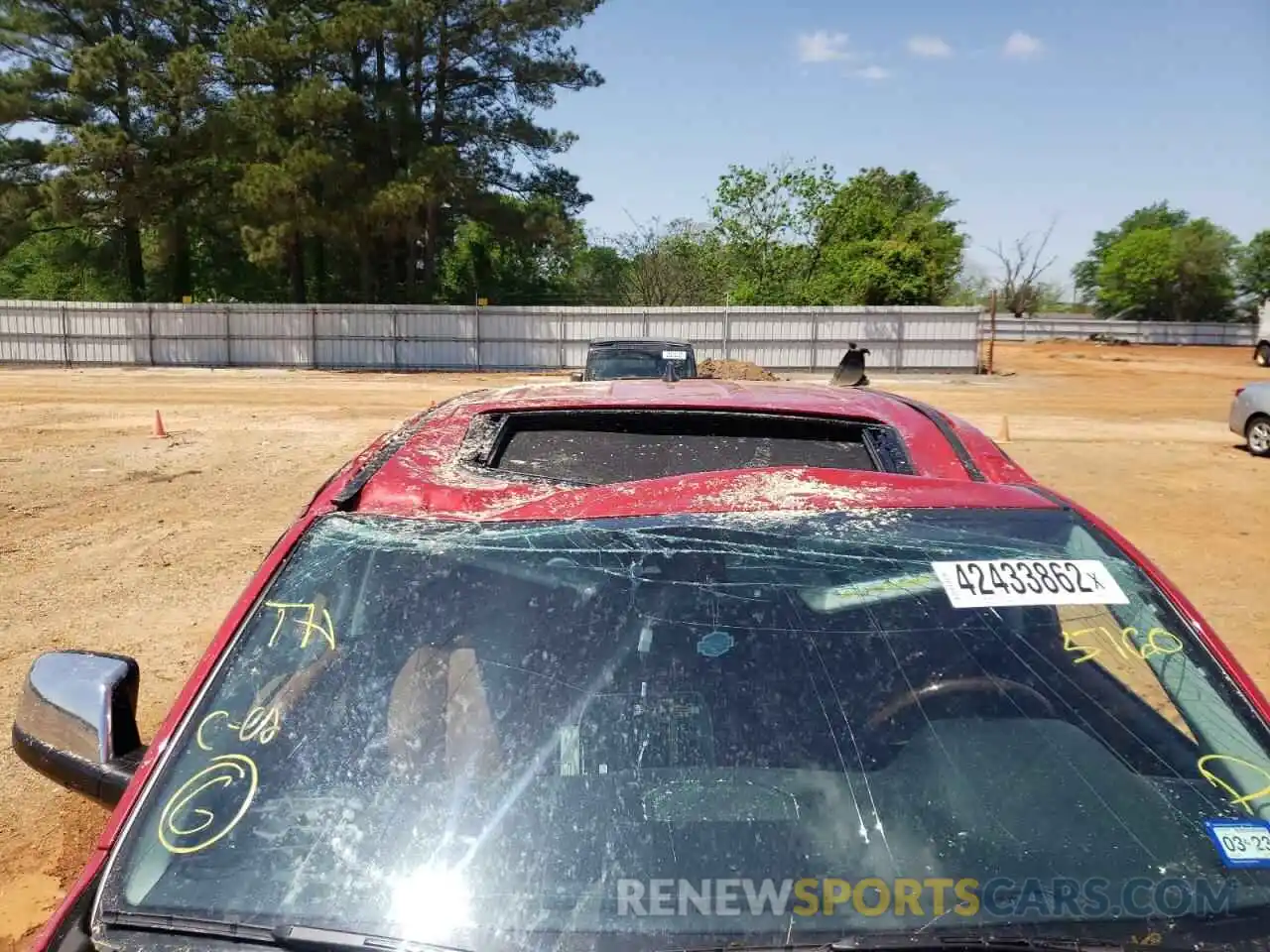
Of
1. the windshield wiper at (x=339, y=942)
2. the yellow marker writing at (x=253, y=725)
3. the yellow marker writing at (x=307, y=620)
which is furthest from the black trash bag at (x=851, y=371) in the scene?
the windshield wiper at (x=339, y=942)

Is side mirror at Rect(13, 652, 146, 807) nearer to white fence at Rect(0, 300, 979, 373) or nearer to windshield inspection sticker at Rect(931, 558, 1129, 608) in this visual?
windshield inspection sticker at Rect(931, 558, 1129, 608)

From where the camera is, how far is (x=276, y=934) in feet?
4.59

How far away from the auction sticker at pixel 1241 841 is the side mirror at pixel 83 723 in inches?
73.9

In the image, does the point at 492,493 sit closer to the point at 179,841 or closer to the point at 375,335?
the point at 179,841

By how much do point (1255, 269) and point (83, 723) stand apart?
243 feet

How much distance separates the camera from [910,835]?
5.36ft

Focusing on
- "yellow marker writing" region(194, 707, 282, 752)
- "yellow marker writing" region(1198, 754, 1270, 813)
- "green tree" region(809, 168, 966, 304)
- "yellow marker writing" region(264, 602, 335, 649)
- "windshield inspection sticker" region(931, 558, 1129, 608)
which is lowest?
"yellow marker writing" region(1198, 754, 1270, 813)

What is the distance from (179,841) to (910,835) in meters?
1.17

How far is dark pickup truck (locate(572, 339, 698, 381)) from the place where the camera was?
13.2 m

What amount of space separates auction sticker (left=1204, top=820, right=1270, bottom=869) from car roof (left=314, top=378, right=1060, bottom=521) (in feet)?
2.14

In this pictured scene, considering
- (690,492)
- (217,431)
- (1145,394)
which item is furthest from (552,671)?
(1145,394)

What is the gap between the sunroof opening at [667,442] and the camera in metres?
2.64

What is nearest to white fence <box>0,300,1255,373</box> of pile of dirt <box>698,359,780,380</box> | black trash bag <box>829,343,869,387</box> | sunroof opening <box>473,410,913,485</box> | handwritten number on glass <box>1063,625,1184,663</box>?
pile of dirt <box>698,359,780,380</box>

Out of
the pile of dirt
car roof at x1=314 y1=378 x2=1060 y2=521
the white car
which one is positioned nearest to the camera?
car roof at x1=314 y1=378 x2=1060 y2=521
